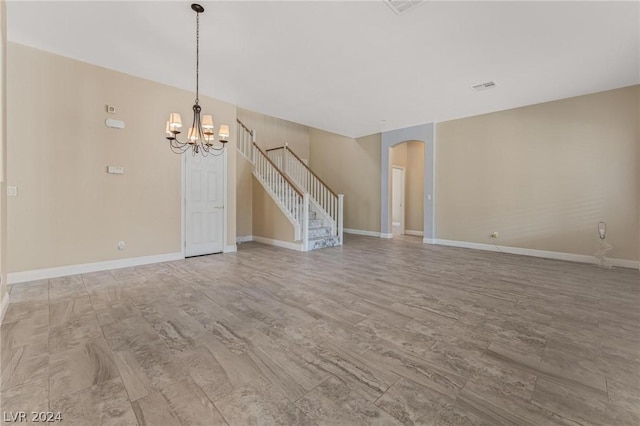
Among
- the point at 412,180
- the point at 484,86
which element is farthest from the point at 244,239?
the point at 484,86

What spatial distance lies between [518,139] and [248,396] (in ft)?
22.9

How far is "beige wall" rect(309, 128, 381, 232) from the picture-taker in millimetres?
8727

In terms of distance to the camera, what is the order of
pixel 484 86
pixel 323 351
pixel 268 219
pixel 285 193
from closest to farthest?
pixel 323 351, pixel 484 86, pixel 285 193, pixel 268 219

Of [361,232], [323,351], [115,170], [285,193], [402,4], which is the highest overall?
[402,4]

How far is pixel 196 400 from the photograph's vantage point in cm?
159

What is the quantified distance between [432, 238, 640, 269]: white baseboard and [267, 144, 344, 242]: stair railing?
283 cm

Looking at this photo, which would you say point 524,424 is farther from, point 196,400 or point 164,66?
point 164,66

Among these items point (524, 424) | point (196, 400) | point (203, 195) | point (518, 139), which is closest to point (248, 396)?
point (196, 400)

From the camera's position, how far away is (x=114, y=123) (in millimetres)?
4480

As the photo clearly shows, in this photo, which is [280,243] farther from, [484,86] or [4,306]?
[484,86]

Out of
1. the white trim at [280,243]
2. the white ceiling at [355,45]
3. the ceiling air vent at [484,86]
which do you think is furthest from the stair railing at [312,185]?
A: the ceiling air vent at [484,86]

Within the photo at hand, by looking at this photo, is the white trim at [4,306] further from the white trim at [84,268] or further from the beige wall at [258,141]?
the beige wall at [258,141]

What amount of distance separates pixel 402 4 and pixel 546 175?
4918 mm

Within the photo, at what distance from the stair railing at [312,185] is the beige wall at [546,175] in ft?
8.75
